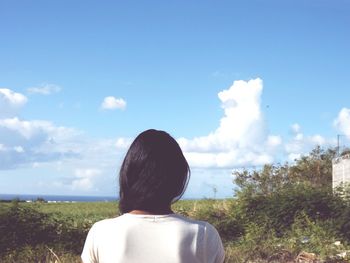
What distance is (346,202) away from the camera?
1548 cm

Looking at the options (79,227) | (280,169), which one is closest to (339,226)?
(79,227)

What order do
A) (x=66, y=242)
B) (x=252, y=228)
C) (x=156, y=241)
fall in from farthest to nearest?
(x=252, y=228) → (x=66, y=242) → (x=156, y=241)

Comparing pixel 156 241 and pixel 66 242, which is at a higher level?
pixel 156 241

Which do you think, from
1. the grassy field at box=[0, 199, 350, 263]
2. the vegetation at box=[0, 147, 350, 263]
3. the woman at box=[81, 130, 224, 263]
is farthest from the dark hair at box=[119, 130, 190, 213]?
the grassy field at box=[0, 199, 350, 263]

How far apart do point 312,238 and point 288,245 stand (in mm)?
857

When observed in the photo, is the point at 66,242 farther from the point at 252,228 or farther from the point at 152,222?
the point at 152,222

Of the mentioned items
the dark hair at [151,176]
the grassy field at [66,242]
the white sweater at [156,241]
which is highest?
the dark hair at [151,176]

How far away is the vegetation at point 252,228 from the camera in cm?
1141

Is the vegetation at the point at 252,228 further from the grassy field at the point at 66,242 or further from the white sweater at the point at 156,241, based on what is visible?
the white sweater at the point at 156,241

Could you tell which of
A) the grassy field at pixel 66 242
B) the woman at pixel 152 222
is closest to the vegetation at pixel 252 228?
the grassy field at pixel 66 242

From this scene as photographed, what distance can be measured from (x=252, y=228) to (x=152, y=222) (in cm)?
1291

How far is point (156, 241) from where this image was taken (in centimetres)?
224

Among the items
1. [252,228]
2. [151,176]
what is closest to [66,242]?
[252,228]

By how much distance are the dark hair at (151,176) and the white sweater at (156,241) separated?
0.06 m
